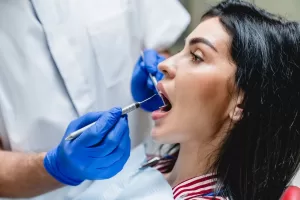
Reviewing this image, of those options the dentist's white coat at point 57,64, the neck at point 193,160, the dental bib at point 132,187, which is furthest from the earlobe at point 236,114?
the dentist's white coat at point 57,64

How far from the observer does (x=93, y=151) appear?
3.16 feet

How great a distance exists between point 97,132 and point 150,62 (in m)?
0.36

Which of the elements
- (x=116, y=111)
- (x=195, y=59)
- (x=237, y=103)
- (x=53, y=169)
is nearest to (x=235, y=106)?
(x=237, y=103)

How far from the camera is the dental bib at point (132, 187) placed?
43.5 inches

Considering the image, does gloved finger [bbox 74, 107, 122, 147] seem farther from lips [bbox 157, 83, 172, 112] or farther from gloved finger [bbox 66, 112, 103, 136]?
lips [bbox 157, 83, 172, 112]

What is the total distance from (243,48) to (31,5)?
1.87 feet

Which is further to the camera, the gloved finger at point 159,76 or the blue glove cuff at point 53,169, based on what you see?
the gloved finger at point 159,76

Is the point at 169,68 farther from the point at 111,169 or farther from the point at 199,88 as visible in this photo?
the point at 111,169

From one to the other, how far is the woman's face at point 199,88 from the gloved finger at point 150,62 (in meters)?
0.15

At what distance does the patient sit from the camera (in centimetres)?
100

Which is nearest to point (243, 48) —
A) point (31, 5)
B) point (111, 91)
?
point (111, 91)

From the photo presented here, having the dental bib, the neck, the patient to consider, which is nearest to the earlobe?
the patient

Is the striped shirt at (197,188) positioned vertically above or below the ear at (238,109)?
below

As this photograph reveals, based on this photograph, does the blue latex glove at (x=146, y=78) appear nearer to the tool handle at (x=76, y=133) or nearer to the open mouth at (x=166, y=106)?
the open mouth at (x=166, y=106)
